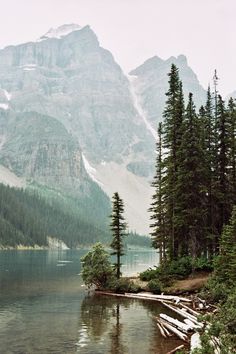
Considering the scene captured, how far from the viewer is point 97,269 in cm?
6556

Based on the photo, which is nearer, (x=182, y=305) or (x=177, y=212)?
(x=182, y=305)

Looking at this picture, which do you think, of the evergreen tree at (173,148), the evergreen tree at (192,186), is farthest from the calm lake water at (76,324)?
the evergreen tree at (173,148)

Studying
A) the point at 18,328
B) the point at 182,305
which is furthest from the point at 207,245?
the point at 18,328

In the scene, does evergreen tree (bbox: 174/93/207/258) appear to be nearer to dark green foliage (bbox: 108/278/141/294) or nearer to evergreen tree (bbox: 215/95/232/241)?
evergreen tree (bbox: 215/95/232/241)

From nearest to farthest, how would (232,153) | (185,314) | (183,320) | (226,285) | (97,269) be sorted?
(183,320) < (185,314) < (226,285) < (232,153) < (97,269)

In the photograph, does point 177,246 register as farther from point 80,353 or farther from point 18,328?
point 80,353

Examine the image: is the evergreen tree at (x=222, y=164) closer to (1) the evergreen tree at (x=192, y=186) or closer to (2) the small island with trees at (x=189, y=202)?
(2) the small island with trees at (x=189, y=202)

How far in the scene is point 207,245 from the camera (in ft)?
214

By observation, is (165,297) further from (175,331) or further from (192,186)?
(175,331)

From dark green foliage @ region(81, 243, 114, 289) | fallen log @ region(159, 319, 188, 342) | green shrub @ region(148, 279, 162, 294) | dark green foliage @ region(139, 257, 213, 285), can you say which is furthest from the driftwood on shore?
dark green foliage @ region(81, 243, 114, 289)

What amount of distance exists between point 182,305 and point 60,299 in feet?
56.9

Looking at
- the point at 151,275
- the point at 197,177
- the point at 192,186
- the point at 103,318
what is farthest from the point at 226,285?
the point at 151,275

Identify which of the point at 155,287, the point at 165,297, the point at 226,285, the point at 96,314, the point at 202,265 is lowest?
the point at 96,314

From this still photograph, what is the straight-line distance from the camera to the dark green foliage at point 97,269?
66.0 metres
